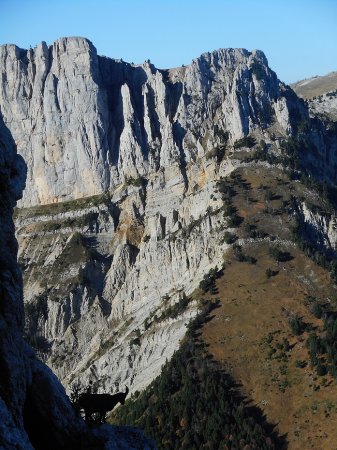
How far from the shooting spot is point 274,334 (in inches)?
5502

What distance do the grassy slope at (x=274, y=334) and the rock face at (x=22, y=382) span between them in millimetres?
82446

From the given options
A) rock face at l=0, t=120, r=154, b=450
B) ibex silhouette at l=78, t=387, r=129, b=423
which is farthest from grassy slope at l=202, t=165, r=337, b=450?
rock face at l=0, t=120, r=154, b=450

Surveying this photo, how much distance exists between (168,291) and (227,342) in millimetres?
49617

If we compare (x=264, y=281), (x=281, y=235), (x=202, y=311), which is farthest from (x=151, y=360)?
(x=281, y=235)

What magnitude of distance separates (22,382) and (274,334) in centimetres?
11291

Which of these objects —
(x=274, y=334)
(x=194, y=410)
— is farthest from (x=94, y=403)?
(x=274, y=334)

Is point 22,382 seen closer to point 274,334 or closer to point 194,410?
point 194,410

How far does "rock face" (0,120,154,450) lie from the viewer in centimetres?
3039

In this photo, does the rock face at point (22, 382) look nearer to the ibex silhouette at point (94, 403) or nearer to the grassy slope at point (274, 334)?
the ibex silhouette at point (94, 403)

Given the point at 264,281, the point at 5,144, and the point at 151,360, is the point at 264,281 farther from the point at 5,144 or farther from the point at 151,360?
the point at 5,144

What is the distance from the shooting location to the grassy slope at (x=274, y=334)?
117562 mm

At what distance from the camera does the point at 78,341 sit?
636ft

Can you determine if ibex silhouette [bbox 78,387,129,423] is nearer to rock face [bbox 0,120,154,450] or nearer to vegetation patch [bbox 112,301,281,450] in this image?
rock face [bbox 0,120,154,450]

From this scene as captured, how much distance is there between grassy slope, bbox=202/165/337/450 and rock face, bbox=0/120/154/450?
270 ft
